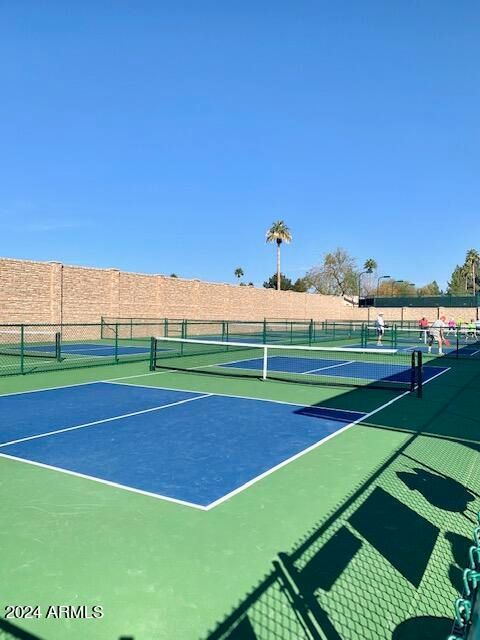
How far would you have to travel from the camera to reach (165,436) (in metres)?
8.18

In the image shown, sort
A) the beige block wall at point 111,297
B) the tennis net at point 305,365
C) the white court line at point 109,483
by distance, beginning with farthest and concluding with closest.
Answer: the beige block wall at point 111,297
the tennis net at point 305,365
the white court line at point 109,483

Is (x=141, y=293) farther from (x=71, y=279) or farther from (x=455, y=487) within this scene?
(x=455, y=487)

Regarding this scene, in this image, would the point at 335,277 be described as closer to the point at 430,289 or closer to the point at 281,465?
the point at 430,289

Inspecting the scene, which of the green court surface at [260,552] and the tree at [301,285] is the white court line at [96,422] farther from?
the tree at [301,285]

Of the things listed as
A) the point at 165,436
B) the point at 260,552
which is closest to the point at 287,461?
the point at 165,436

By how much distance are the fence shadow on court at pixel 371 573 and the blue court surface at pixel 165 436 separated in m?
1.43

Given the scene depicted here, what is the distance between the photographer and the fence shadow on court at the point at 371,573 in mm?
3377

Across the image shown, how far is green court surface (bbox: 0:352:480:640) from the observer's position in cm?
341

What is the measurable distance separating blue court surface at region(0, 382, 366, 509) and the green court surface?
0.36m

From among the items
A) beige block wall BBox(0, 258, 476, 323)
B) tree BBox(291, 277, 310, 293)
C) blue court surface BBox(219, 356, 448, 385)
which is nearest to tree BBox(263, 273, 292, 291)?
tree BBox(291, 277, 310, 293)

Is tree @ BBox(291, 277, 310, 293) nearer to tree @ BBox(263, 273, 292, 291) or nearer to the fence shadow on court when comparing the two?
tree @ BBox(263, 273, 292, 291)

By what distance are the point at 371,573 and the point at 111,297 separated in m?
32.3

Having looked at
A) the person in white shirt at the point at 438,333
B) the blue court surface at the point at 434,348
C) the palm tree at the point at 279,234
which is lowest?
the blue court surface at the point at 434,348

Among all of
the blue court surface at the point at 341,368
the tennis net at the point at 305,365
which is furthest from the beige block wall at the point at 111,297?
the blue court surface at the point at 341,368
